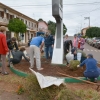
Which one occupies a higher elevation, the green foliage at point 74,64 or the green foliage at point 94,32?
the green foliage at point 94,32

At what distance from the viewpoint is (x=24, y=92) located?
5.07 metres

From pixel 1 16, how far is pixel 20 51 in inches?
1154

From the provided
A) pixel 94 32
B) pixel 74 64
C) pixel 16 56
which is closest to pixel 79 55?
pixel 74 64

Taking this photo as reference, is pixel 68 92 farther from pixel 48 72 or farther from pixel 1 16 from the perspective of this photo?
pixel 1 16

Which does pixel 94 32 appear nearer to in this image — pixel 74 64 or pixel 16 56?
pixel 16 56

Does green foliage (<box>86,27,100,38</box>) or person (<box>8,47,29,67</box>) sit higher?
green foliage (<box>86,27,100,38</box>)

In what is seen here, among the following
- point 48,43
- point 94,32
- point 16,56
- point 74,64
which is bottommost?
point 74,64

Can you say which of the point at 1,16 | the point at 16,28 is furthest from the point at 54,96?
the point at 1,16

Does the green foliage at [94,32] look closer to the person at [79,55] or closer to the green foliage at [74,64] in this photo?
the person at [79,55]

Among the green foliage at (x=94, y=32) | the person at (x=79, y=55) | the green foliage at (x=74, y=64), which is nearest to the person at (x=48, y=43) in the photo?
the person at (x=79, y=55)

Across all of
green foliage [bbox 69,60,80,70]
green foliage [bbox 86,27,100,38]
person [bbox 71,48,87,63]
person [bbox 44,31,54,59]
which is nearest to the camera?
green foliage [bbox 69,60,80,70]

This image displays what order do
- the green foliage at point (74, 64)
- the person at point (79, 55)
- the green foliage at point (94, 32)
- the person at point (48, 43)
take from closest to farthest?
the green foliage at point (74, 64) → the person at point (79, 55) → the person at point (48, 43) → the green foliage at point (94, 32)

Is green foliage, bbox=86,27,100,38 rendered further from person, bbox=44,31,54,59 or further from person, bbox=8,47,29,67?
person, bbox=8,47,29,67

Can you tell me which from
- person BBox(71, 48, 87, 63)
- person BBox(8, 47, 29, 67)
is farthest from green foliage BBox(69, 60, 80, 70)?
person BBox(8, 47, 29, 67)
